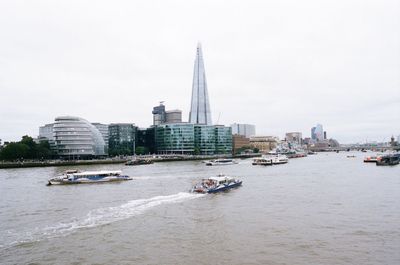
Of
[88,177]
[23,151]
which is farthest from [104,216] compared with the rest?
[23,151]

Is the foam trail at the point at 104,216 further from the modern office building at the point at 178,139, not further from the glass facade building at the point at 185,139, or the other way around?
the glass facade building at the point at 185,139

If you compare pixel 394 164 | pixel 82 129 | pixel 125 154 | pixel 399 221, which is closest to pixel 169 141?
pixel 125 154

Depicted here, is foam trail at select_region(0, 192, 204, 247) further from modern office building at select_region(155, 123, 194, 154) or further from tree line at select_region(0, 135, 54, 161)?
modern office building at select_region(155, 123, 194, 154)

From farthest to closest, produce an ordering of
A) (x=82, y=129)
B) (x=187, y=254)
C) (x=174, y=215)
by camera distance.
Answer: (x=82, y=129) → (x=174, y=215) → (x=187, y=254)

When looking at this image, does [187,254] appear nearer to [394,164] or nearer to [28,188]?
[28,188]

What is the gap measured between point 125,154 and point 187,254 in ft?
531

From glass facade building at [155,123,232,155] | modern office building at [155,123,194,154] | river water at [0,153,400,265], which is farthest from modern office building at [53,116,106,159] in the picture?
river water at [0,153,400,265]

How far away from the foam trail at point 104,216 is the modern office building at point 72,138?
108457 millimetres

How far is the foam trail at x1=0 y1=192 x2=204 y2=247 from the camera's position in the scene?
2329 cm

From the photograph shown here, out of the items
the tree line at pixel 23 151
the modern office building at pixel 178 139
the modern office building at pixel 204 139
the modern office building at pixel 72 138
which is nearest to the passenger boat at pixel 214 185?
the tree line at pixel 23 151

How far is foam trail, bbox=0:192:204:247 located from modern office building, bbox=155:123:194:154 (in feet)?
482

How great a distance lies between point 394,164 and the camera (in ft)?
307

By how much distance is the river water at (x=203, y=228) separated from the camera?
754 inches

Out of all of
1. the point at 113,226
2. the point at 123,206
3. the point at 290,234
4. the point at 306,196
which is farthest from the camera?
the point at 306,196
